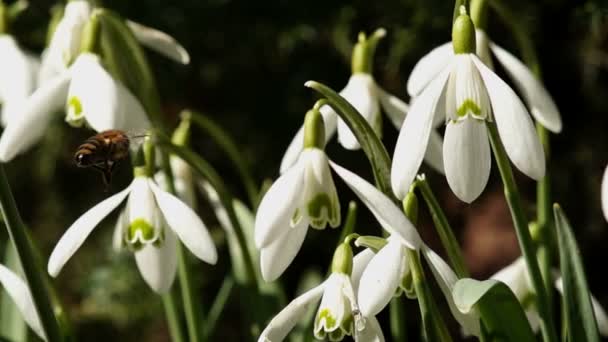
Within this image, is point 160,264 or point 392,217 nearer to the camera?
point 392,217

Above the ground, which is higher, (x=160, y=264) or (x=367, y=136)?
(x=367, y=136)

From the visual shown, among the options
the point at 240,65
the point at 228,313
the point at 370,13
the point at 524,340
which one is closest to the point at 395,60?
the point at 370,13

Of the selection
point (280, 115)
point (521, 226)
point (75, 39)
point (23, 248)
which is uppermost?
point (75, 39)

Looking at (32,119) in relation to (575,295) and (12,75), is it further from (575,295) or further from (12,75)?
(575,295)

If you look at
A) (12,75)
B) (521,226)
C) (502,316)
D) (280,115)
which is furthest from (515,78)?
(280,115)

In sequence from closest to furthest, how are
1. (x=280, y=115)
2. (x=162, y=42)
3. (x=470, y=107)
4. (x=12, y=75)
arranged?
1. (x=470, y=107)
2. (x=162, y=42)
3. (x=12, y=75)
4. (x=280, y=115)

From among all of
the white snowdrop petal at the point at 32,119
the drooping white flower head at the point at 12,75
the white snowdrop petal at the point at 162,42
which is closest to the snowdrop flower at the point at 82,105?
the white snowdrop petal at the point at 32,119

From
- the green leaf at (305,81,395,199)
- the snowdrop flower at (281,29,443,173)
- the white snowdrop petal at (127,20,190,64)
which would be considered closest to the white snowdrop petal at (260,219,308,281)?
the green leaf at (305,81,395,199)
